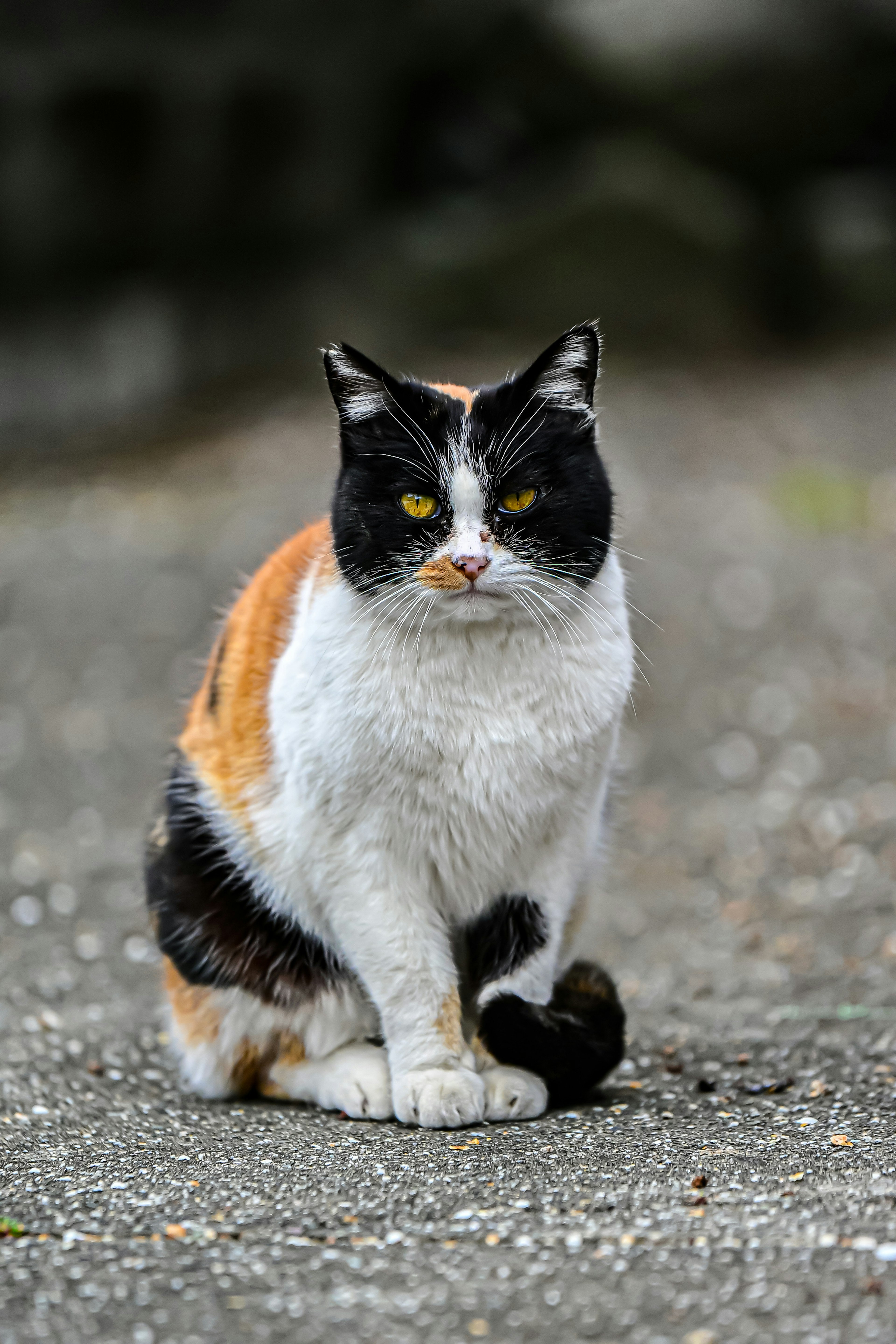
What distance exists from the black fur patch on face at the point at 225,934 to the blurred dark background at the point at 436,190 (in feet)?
34.5

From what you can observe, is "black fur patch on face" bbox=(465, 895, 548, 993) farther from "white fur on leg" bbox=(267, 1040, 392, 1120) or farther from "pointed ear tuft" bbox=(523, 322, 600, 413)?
"pointed ear tuft" bbox=(523, 322, 600, 413)

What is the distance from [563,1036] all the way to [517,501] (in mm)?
1246

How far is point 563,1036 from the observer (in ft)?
10.0

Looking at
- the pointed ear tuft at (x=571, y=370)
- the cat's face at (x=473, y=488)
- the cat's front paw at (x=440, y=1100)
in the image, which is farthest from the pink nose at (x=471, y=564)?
the cat's front paw at (x=440, y=1100)

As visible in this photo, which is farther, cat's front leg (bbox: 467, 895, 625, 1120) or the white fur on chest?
cat's front leg (bbox: 467, 895, 625, 1120)

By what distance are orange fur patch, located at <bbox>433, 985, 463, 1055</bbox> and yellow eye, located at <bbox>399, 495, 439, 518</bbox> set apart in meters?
1.12

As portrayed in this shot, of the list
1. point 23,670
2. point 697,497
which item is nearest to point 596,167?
point 697,497

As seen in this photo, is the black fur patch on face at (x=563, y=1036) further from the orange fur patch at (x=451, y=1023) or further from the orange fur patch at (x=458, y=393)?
the orange fur patch at (x=458, y=393)

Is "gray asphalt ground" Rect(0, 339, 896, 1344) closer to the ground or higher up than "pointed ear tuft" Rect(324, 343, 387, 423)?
closer to the ground

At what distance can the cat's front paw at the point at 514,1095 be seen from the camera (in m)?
3.05

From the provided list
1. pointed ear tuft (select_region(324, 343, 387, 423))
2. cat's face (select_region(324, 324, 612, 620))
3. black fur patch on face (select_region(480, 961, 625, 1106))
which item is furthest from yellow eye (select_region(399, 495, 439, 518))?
black fur patch on face (select_region(480, 961, 625, 1106))

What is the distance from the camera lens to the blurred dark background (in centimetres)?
1252

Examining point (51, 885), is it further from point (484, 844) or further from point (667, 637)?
point (667, 637)

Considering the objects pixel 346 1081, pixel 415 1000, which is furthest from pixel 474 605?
pixel 346 1081
